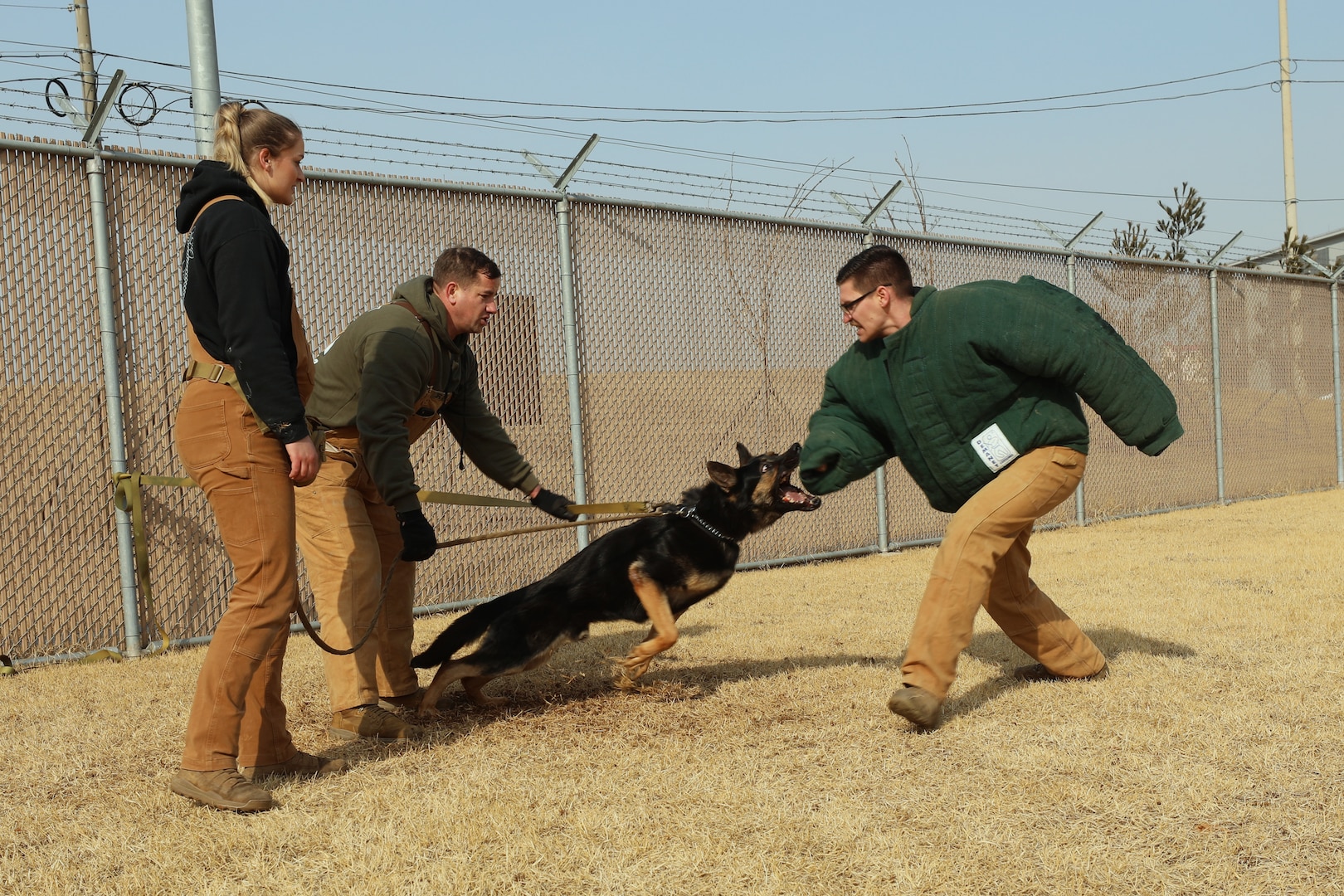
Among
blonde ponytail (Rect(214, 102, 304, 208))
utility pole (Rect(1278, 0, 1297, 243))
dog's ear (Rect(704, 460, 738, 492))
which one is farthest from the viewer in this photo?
utility pole (Rect(1278, 0, 1297, 243))

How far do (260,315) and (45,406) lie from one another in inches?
127

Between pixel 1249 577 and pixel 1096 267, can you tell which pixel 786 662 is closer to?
pixel 1249 577

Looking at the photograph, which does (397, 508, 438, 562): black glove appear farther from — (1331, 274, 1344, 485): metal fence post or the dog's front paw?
(1331, 274, 1344, 485): metal fence post

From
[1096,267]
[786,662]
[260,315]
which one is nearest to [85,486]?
[260,315]

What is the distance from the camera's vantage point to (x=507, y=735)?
4.09 metres

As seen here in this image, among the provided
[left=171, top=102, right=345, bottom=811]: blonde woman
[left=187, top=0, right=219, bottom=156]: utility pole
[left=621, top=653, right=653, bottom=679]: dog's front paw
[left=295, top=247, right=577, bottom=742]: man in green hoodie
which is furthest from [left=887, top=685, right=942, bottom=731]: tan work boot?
[left=187, top=0, right=219, bottom=156]: utility pole

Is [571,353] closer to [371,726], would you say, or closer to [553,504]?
[553,504]

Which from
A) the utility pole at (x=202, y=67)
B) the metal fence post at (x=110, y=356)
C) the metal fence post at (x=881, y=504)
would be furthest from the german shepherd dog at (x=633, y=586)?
the metal fence post at (x=881, y=504)

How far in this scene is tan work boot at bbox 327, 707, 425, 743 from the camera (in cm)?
407

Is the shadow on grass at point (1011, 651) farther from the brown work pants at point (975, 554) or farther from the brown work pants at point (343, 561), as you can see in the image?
the brown work pants at point (343, 561)

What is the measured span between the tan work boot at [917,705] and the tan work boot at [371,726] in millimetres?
1831

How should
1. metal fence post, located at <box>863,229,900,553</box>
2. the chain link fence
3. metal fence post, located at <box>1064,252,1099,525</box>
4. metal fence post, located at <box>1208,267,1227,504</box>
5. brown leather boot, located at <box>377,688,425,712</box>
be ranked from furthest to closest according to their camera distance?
metal fence post, located at <box>1208,267,1227,504</box>
metal fence post, located at <box>1064,252,1099,525</box>
metal fence post, located at <box>863,229,900,553</box>
the chain link fence
brown leather boot, located at <box>377,688,425,712</box>

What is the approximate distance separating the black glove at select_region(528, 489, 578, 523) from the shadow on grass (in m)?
1.74

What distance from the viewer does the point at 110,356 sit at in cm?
566
